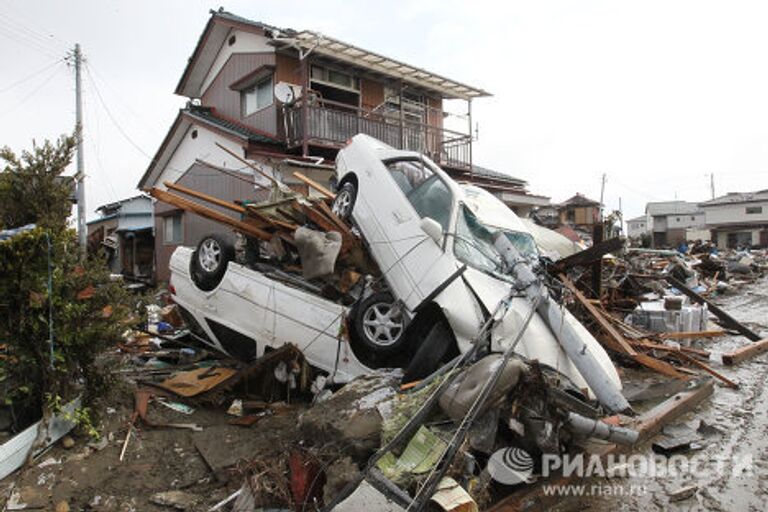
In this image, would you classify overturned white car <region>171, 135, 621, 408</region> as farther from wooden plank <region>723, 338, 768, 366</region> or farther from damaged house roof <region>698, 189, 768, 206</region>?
damaged house roof <region>698, 189, 768, 206</region>

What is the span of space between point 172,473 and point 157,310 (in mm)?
5952

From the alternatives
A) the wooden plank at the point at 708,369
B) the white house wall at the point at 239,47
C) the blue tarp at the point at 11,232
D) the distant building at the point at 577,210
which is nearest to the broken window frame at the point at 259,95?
the white house wall at the point at 239,47

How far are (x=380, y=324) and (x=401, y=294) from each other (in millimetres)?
364

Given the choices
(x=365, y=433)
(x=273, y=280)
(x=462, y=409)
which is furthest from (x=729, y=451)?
(x=273, y=280)

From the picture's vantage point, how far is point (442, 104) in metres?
16.8

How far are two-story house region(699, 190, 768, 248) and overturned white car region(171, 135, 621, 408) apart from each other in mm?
49118

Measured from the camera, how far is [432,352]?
14.5 feet

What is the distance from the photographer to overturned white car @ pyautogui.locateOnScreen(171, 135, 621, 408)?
177 inches

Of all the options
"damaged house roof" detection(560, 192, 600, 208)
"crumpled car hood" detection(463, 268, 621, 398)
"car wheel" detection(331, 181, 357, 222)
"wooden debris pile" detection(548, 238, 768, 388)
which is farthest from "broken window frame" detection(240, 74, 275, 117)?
"damaged house roof" detection(560, 192, 600, 208)

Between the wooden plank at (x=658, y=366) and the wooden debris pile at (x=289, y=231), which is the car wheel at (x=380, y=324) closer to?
the wooden debris pile at (x=289, y=231)

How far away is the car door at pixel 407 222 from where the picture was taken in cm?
483

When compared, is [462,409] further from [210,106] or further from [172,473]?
[210,106]

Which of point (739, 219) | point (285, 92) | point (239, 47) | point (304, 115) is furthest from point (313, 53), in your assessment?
point (739, 219)

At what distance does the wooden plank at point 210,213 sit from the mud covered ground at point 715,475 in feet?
13.7
